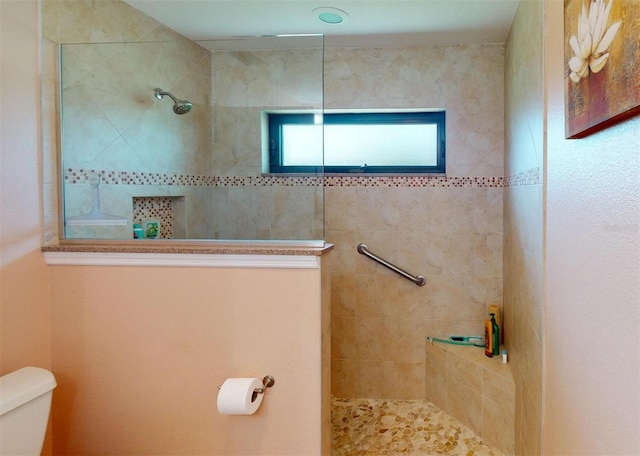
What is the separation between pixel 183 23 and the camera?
2.40 m

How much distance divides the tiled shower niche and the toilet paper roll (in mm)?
728

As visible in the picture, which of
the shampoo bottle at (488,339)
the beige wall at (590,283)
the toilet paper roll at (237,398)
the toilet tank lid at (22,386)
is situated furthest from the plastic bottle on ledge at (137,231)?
the shampoo bottle at (488,339)

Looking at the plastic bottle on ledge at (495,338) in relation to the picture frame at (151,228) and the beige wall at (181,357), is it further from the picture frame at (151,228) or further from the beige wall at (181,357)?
the picture frame at (151,228)

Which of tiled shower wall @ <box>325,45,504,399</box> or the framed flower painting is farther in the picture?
tiled shower wall @ <box>325,45,504,399</box>

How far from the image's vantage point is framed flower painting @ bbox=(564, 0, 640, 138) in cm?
80

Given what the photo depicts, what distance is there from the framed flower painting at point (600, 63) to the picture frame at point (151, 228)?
1.66 m

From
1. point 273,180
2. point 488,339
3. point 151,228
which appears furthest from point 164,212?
point 488,339

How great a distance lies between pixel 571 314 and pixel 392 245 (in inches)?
62.4

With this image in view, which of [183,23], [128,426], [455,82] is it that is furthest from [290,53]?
[128,426]

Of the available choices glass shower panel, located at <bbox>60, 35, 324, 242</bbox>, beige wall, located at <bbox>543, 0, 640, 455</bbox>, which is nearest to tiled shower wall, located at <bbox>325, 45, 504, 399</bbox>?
glass shower panel, located at <bbox>60, 35, 324, 242</bbox>

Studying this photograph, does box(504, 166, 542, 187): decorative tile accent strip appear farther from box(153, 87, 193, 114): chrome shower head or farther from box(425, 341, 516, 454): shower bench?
box(153, 87, 193, 114): chrome shower head

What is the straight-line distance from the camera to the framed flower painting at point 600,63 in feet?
2.63

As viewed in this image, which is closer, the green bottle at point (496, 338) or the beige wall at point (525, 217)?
the beige wall at point (525, 217)

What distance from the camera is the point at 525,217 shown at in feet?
6.44
